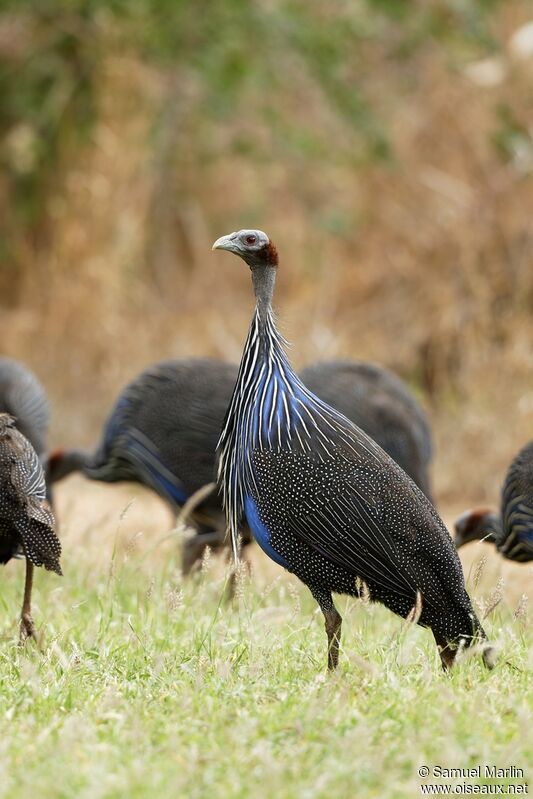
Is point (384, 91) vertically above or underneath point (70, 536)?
above

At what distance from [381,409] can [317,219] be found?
6.33 meters

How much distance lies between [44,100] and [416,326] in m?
3.58

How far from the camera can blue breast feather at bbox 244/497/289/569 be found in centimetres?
438

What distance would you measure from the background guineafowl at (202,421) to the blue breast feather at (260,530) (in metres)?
2.25

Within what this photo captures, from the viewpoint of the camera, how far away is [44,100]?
11.3 metres

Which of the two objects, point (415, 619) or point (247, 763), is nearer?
point (247, 763)

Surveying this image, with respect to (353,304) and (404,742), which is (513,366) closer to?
(353,304)

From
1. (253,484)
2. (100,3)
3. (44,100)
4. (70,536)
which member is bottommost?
(70,536)

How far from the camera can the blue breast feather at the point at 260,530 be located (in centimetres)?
438

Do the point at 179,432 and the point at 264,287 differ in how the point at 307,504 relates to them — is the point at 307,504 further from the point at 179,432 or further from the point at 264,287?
the point at 179,432

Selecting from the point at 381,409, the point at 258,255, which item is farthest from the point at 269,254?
the point at 381,409

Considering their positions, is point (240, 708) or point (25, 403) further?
point (25, 403)

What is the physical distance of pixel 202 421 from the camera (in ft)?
23.0

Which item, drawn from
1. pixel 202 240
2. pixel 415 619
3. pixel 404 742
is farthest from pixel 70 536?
pixel 202 240
